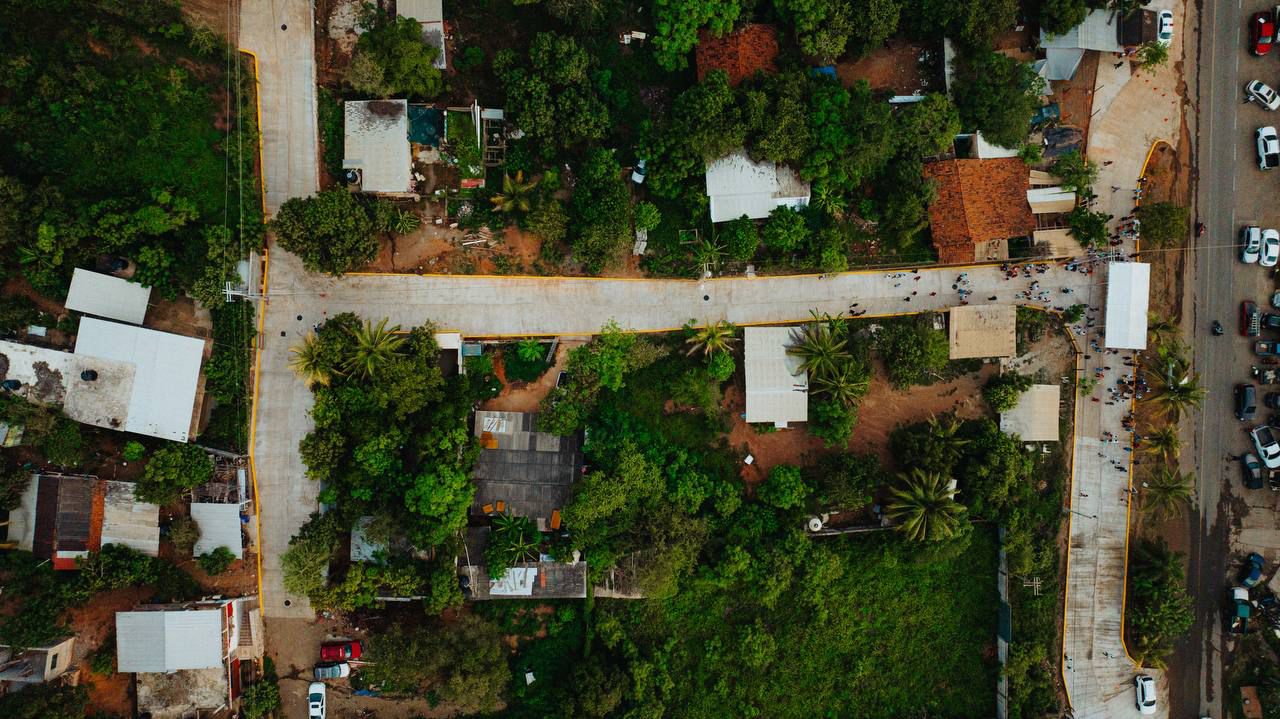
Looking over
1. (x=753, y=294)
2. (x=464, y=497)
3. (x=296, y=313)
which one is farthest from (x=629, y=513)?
(x=296, y=313)

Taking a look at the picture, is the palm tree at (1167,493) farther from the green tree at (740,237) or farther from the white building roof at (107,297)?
the white building roof at (107,297)

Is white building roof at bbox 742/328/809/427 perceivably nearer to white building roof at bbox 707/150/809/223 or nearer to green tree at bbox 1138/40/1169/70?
white building roof at bbox 707/150/809/223

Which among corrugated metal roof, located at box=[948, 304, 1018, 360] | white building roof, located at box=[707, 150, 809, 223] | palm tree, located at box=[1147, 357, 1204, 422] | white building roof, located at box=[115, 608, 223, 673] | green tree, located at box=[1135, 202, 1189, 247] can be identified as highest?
white building roof, located at box=[707, 150, 809, 223]

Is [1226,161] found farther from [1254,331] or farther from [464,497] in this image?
[464,497]

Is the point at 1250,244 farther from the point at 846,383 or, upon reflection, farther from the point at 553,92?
the point at 553,92

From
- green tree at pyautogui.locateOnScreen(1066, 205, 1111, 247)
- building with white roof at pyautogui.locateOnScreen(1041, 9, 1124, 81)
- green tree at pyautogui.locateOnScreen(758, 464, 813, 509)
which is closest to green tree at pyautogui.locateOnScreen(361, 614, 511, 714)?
green tree at pyautogui.locateOnScreen(758, 464, 813, 509)

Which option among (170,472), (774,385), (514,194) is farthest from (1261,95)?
(170,472)

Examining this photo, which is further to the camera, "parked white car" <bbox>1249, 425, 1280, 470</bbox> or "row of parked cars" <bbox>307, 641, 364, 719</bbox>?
"parked white car" <bbox>1249, 425, 1280, 470</bbox>

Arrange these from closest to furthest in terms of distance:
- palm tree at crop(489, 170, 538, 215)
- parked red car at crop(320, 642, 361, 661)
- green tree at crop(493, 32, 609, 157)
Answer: green tree at crop(493, 32, 609, 157), palm tree at crop(489, 170, 538, 215), parked red car at crop(320, 642, 361, 661)
